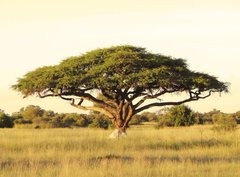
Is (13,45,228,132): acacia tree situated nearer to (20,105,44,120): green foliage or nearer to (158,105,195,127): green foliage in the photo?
(158,105,195,127): green foliage

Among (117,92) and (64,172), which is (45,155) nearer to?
(64,172)

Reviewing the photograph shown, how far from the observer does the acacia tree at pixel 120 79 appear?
91.8 feet

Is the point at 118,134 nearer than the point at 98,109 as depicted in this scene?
Yes

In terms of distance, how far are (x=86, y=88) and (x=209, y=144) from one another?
879cm

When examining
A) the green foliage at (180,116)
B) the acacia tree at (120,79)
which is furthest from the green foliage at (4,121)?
the acacia tree at (120,79)

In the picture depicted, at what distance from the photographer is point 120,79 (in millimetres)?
27562

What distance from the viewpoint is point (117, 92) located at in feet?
96.6

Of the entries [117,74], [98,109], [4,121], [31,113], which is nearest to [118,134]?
[98,109]

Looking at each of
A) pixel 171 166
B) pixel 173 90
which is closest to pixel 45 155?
pixel 171 166

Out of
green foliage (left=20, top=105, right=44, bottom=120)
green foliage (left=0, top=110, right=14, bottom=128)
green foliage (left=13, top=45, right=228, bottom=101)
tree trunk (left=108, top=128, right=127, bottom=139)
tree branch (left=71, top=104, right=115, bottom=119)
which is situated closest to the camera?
green foliage (left=13, top=45, right=228, bottom=101)

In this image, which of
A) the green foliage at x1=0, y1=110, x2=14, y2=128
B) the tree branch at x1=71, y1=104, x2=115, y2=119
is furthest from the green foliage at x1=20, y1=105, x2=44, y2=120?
the tree branch at x1=71, y1=104, x2=115, y2=119

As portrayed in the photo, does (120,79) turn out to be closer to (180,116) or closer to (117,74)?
(117,74)

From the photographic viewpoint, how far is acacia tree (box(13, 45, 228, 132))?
28.0 meters

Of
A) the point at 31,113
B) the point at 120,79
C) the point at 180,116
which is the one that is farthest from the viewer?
the point at 31,113
